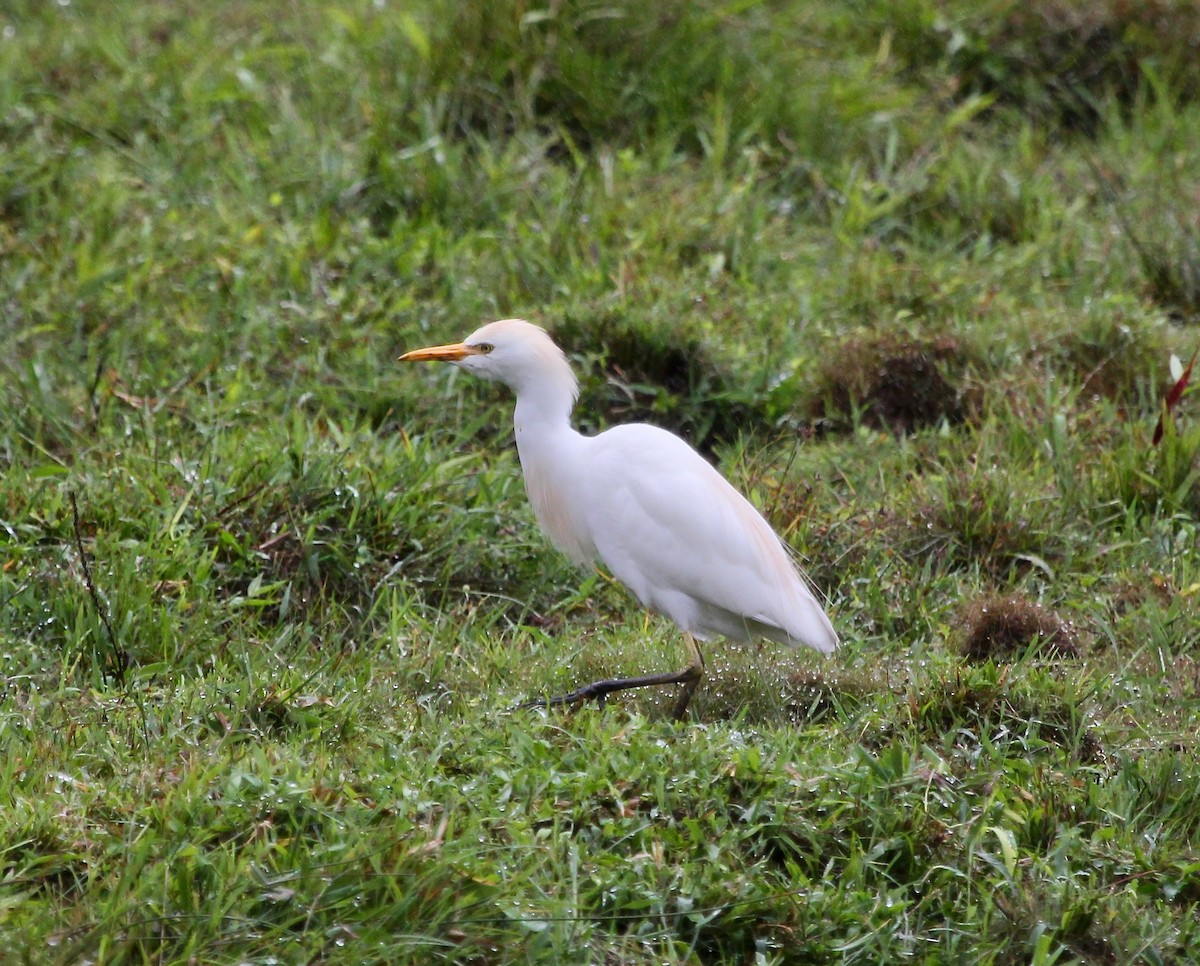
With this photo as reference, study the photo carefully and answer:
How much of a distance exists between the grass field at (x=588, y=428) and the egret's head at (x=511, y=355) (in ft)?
A: 1.85

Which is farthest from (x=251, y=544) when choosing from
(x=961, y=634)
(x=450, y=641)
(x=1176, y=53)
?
(x=1176, y=53)

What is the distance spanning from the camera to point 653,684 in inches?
152

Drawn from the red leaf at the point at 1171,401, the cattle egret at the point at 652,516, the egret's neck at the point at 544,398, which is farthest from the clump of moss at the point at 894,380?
the egret's neck at the point at 544,398

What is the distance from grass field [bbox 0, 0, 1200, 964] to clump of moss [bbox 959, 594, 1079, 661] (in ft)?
0.03

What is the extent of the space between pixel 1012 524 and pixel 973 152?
2627 mm

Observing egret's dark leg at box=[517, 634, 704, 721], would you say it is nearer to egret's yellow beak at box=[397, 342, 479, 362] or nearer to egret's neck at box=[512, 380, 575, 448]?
egret's neck at box=[512, 380, 575, 448]

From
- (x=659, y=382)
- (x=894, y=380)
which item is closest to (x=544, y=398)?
(x=659, y=382)

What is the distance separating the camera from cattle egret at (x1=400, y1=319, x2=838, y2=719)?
386cm

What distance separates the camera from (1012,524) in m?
4.49

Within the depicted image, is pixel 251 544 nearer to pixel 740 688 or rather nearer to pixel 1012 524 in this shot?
pixel 740 688

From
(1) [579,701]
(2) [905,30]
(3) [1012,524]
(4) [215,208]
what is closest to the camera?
(1) [579,701]

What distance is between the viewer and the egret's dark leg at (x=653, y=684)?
3.69 meters

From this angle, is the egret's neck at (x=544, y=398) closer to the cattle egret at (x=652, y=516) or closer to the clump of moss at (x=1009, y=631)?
the cattle egret at (x=652, y=516)

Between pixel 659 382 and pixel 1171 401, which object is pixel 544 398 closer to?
pixel 659 382
